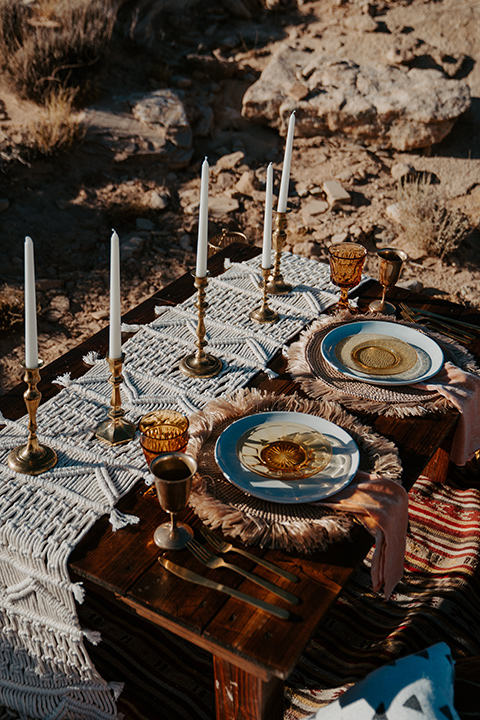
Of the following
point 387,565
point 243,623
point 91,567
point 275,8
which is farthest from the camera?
point 275,8

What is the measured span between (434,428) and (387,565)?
18.2 inches

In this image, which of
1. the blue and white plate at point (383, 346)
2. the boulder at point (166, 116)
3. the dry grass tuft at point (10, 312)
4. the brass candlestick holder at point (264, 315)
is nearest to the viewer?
the blue and white plate at point (383, 346)

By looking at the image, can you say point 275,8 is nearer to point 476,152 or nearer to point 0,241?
point 476,152

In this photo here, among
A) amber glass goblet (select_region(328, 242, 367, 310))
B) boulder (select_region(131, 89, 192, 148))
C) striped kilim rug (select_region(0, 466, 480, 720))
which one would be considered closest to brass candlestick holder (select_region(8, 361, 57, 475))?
striped kilim rug (select_region(0, 466, 480, 720))

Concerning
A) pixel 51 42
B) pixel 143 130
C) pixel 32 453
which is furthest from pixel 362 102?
pixel 32 453

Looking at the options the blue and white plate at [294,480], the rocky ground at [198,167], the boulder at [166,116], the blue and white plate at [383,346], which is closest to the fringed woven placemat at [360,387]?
the blue and white plate at [383,346]

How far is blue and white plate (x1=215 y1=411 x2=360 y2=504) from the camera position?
158cm

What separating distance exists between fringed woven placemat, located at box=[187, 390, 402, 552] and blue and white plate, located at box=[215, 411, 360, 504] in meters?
0.02

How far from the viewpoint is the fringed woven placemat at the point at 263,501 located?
1490mm

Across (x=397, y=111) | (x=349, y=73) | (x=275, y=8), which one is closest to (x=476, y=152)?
(x=397, y=111)

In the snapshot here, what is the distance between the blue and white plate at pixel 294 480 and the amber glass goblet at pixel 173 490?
179 millimetres

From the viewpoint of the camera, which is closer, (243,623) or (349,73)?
(243,623)

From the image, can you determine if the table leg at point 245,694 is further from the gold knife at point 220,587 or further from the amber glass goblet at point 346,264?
the amber glass goblet at point 346,264

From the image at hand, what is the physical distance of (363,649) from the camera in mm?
2039
